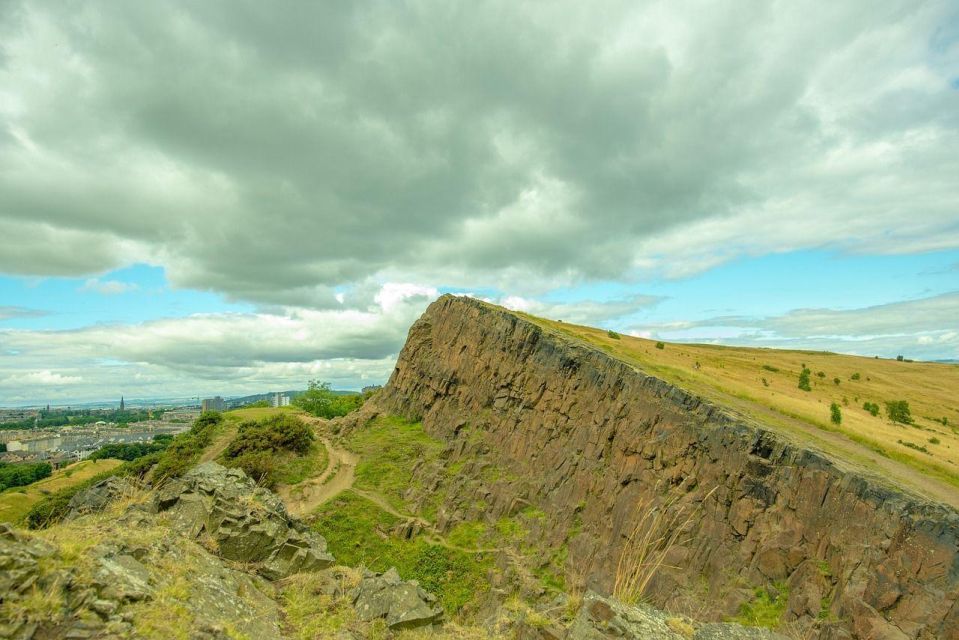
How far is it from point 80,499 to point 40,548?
32710 mm

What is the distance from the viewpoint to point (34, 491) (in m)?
60.7

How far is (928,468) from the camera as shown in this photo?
83.8 feet

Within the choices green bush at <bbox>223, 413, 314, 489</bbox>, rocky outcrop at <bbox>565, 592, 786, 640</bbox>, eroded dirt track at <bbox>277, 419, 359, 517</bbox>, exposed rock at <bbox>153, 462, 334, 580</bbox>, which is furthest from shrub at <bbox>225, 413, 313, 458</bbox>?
rocky outcrop at <bbox>565, 592, 786, 640</bbox>

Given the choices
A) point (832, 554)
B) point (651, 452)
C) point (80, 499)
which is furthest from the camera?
point (80, 499)

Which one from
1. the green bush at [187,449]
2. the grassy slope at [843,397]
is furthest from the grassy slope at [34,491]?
the grassy slope at [843,397]

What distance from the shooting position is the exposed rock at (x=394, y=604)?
13.5 metres

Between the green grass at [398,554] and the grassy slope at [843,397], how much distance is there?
60.5 ft

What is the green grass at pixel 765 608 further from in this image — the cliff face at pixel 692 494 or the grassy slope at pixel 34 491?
the grassy slope at pixel 34 491

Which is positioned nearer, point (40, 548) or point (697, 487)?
point (40, 548)

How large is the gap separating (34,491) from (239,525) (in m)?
69.2

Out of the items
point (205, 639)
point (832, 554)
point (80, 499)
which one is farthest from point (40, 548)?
point (80, 499)

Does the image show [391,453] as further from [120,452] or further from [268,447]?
[120,452]

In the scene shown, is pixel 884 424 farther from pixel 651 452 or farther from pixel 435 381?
pixel 435 381

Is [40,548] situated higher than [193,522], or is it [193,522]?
[40,548]
